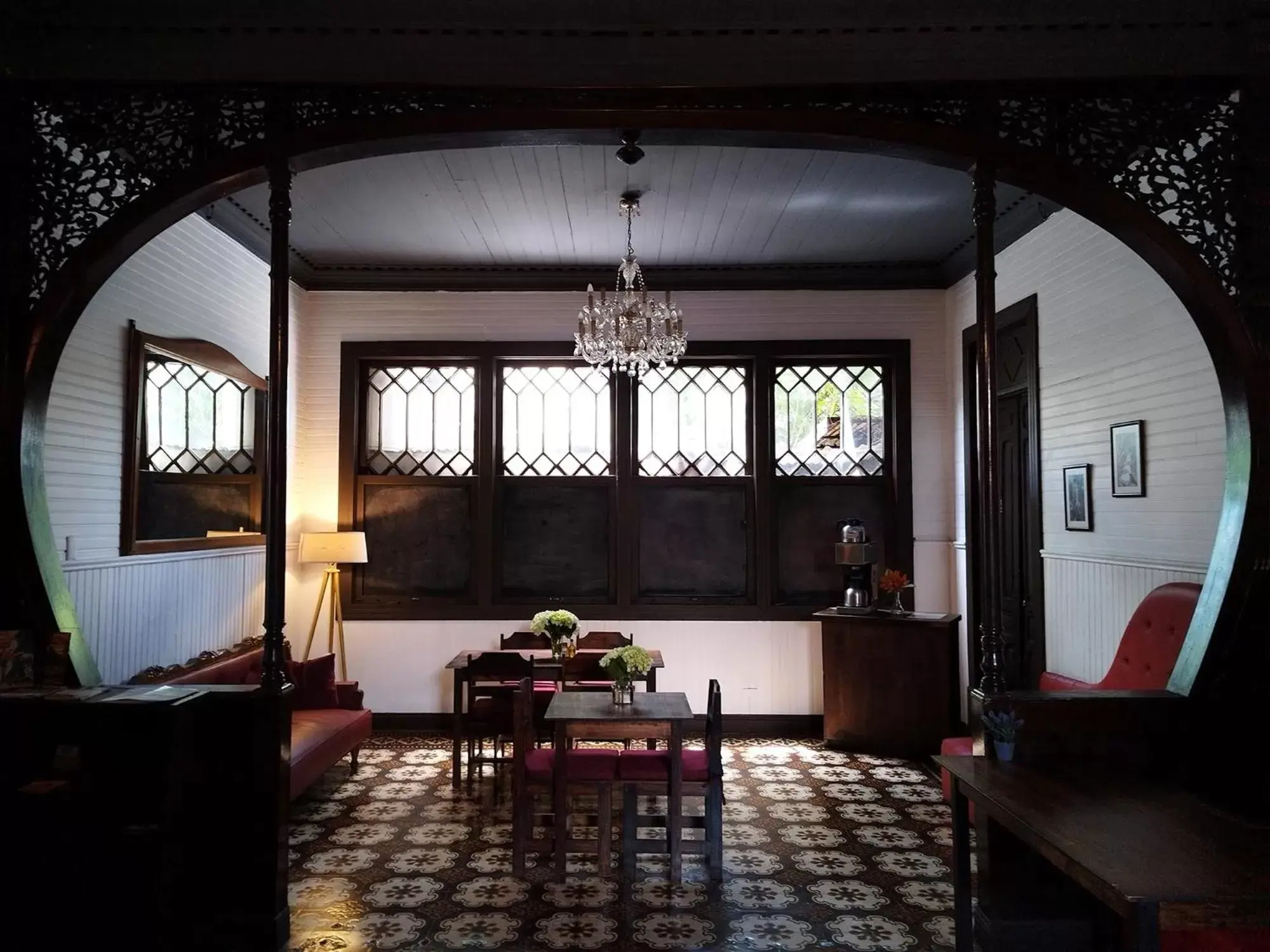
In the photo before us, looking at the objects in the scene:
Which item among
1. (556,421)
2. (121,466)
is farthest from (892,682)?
(121,466)

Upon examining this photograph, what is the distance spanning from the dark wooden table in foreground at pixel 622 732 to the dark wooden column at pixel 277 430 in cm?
137

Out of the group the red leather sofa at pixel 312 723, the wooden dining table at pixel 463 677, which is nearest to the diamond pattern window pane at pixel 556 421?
the wooden dining table at pixel 463 677

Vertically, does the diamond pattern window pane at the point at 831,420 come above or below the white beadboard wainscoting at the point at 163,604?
above

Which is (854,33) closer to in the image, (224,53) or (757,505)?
(224,53)

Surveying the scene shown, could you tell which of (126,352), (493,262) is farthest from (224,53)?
(493,262)

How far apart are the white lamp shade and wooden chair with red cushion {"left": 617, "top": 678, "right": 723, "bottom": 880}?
132 inches

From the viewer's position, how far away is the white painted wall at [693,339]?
23.7 ft

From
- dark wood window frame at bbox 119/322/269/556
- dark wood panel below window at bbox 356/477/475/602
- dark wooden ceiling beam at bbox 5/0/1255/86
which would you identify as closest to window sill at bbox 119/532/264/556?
dark wood window frame at bbox 119/322/269/556

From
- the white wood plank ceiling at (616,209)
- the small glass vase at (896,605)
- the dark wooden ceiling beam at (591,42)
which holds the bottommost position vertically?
the small glass vase at (896,605)

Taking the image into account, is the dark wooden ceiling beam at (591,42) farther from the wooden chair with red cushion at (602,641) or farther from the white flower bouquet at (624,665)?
the wooden chair with red cushion at (602,641)

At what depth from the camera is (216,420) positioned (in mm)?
5586

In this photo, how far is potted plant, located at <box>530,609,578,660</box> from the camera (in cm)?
582

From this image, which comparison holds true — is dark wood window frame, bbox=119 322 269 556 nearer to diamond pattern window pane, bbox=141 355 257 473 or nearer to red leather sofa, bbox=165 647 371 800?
diamond pattern window pane, bbox=141 355 257 473

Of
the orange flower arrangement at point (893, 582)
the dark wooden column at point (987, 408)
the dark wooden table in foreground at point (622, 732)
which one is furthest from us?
the orange flower arrangement at point (893, 582)
